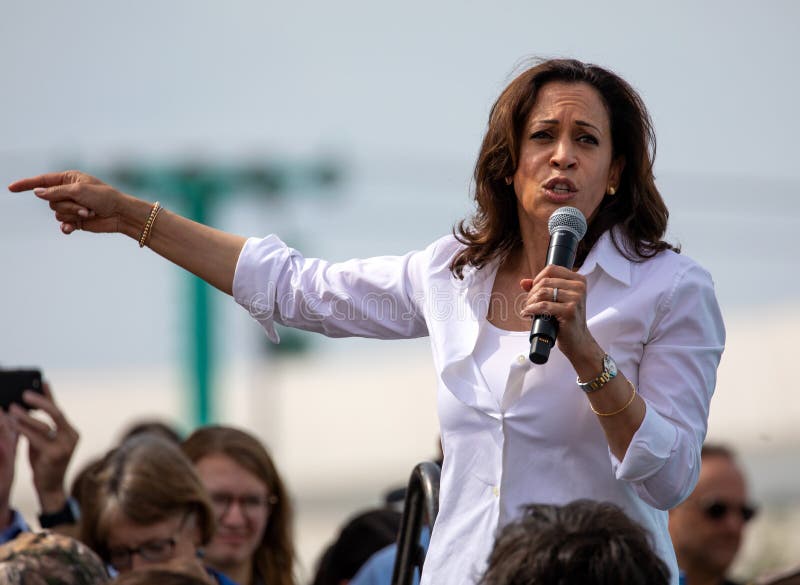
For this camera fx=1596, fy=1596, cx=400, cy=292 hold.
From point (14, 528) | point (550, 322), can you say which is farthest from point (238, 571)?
point (550, 322)

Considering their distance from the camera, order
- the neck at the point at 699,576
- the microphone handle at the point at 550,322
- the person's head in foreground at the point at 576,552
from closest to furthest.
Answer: the person's head in foreground at the point at 576,552 → the microphone handle at the point at 550,322 → the neck at the point at 699,576

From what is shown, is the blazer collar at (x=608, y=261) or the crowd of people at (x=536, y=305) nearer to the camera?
the crowd of people at (x=536, y=305)

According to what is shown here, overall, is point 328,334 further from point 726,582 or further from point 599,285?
point 726,582

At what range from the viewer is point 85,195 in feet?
12.3

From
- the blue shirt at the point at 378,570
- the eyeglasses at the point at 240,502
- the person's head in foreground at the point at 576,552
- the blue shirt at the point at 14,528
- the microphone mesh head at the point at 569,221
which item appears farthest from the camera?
the eyeglasses at the point at 240,502

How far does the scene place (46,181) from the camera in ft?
12.4

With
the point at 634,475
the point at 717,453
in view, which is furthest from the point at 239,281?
the point at 717,453

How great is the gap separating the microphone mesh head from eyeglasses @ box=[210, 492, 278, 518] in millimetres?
2411

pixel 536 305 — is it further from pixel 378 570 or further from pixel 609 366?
pixel 378 570

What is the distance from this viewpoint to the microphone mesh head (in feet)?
10.7

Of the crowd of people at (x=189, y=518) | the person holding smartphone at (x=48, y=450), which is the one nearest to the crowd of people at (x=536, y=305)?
the crowd of people at (x=189, y=518)

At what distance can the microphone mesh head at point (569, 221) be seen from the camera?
3.26m

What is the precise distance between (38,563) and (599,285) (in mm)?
1361

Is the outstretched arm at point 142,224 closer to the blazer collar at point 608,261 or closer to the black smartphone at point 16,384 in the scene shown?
the blazer collar at point 608,261
